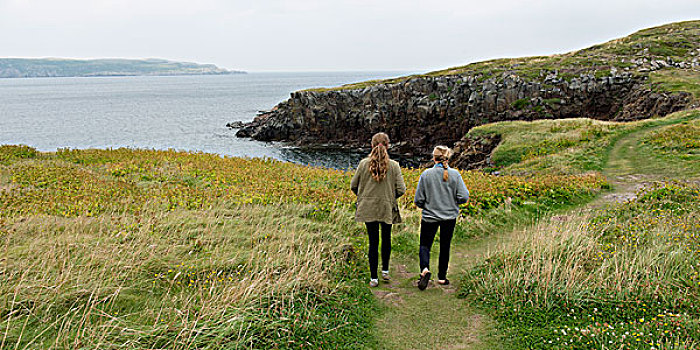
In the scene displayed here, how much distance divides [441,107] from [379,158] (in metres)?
55.8

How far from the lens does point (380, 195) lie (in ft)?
25.1

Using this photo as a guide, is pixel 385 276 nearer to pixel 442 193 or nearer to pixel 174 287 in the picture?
pixel 442 193

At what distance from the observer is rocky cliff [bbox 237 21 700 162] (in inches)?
2144

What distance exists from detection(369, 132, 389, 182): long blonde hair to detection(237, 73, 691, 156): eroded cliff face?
160 feet

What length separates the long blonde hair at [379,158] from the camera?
7.36m

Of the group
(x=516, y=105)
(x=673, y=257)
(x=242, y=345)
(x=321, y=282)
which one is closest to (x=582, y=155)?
(x=673, y=257)

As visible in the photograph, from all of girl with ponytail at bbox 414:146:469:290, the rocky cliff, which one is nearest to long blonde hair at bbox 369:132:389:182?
girl with ponytail at bbox 414:146:469:290

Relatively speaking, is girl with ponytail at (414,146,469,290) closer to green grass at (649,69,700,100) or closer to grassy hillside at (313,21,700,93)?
green grass at (649,69,700,100)

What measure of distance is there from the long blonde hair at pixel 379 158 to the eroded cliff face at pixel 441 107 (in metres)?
48.9

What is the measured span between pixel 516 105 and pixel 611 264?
53.0 metres

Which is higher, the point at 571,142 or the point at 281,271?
the point at 281,271

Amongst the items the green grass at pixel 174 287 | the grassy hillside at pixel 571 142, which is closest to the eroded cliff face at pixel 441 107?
the grassy hillside at pixel 571 142

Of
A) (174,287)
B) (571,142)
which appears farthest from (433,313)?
(571,142)

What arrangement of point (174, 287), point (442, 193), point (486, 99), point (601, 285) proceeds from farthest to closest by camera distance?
point (486, 99) < point (442, 193) < point (601, 285) < point (174, 287)
